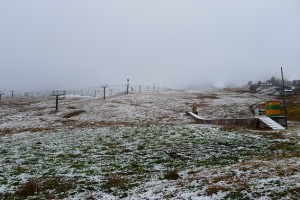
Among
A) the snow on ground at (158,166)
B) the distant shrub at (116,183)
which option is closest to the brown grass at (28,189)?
the snow on ground at (158,166)

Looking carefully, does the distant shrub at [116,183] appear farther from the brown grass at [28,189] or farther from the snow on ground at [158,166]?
the brown grass at [28,189]

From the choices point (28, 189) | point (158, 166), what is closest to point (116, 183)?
point (158, 166)

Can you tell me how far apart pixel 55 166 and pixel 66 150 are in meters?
4.71

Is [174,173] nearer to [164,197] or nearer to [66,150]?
[164,197]

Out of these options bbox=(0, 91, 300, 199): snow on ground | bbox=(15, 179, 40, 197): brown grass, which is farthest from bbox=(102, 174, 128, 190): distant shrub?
bbox=(15, 179, 40, 197): brown grass

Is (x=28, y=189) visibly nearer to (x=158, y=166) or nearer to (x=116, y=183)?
(x=116, y=183)

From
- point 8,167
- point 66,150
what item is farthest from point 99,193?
point 66,150

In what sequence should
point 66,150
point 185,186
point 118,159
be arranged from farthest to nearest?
point 66,150 → point 118,159 → point 185,186

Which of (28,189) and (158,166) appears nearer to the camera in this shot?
(28,189)

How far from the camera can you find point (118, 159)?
693 inches

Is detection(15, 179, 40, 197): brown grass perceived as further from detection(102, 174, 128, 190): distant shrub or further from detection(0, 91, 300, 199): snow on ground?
detection(102, 174, 128, 190): distant shrub

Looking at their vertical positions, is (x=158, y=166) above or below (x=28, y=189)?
above

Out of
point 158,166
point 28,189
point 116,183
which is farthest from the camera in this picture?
point 158,166

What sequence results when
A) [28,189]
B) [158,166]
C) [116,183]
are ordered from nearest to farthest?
[28,189], [116,183], [158,166]
